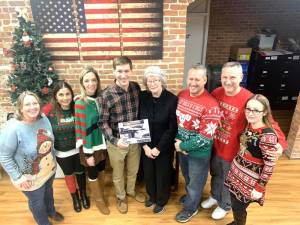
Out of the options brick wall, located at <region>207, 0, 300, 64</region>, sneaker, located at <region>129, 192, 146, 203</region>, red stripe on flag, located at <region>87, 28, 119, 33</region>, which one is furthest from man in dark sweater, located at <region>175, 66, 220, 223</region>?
brick wall, located at <region>207, 0, 300, 64</region>

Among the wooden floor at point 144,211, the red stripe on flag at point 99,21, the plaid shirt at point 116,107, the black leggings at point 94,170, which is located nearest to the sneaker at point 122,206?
the wooden floor at point 144,211

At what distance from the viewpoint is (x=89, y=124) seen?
101 inches

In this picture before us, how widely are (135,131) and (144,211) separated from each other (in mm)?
1104

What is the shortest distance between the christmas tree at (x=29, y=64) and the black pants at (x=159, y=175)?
154 centimetres

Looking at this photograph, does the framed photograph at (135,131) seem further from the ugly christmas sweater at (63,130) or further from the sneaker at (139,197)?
the sneaker at (139,197)

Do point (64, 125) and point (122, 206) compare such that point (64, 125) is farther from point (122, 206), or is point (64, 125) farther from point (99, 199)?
point (122, 206)

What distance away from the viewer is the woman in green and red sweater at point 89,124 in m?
2.49

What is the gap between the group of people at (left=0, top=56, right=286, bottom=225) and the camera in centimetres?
214

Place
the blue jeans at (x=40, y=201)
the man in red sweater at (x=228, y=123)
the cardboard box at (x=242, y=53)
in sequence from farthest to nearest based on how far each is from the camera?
the cardboard box at (x=242, y=53) → the blue jeans at (x=40, y=201) → the man in red sweater at (x=228, y=123)

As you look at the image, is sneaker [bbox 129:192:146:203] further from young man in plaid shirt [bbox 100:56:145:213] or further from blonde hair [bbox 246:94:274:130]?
blonde hair [bbox 246:94:274:130]

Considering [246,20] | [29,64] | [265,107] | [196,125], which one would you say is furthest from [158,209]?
[246,20]

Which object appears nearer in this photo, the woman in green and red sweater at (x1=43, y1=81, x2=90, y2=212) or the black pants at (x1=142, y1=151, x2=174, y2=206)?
the woman in green and red sweater at (x1=43, y1=81, x2=90, y2=212)

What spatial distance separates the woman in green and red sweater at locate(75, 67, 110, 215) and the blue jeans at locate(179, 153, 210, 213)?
35.3 inches

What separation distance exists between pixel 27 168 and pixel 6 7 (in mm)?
2193
